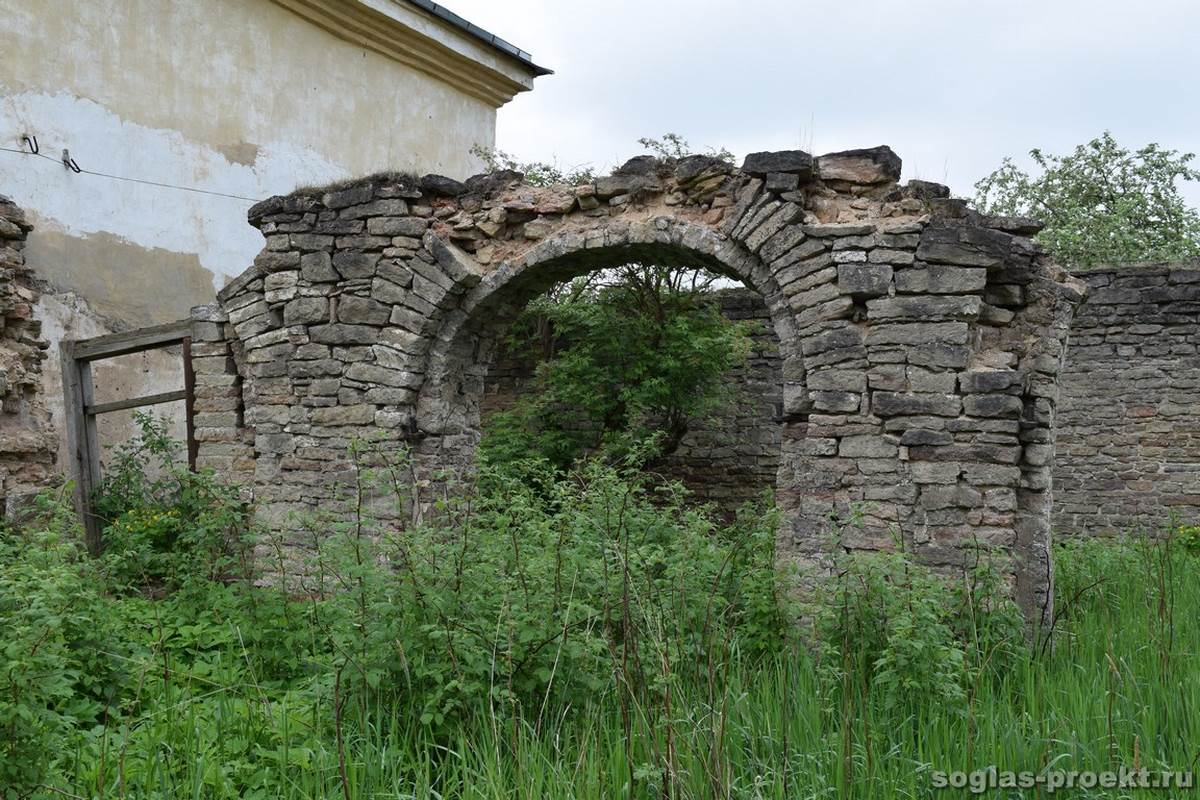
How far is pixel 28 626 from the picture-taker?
318 centimetres

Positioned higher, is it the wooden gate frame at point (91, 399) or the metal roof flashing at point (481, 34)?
the metal roof flashing at point (481, 34)

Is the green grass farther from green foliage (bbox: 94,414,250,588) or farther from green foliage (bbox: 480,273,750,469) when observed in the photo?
green foliage (bbox: 480,273,750,469)

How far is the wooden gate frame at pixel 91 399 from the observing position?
7535 mm

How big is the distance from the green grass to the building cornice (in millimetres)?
8806

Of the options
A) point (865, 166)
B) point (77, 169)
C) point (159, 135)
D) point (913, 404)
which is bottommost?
point (913, 404)

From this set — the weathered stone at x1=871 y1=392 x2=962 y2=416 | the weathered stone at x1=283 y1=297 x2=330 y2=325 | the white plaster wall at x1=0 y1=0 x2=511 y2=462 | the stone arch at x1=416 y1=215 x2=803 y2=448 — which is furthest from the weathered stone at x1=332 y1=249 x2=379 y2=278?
the white plaster wall at x1=0 y1=0 x2=511 y2=462

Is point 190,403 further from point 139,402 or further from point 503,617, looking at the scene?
point 503,617

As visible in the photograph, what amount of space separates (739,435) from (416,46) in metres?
6.20

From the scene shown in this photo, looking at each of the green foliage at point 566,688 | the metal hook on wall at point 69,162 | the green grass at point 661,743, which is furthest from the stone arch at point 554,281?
the metal hook on wall at point 69,162

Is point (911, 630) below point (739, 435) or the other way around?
below

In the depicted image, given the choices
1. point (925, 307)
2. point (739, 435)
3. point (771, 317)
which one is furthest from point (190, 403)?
point (739, 435)

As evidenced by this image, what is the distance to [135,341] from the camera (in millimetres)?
7633

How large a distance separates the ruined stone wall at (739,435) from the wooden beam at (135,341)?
5.47 metres

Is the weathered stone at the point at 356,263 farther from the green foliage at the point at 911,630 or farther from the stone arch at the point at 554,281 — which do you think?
the green foliage at the point at 911,630
